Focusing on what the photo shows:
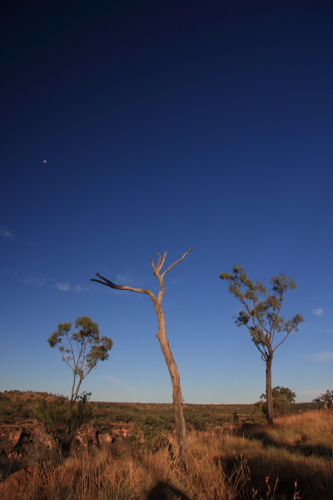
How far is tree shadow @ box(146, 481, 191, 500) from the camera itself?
4.33m

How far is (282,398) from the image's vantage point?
21609mm

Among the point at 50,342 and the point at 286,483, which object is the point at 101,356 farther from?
the point at 286,483

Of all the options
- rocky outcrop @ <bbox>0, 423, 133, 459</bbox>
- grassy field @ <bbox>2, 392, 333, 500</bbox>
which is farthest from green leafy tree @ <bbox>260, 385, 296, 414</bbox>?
grassy field @ <bbox>2, 392, 333, 500</bbox>

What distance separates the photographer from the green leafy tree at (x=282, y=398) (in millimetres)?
21386

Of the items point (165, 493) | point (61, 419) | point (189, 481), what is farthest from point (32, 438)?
point (165, 493)

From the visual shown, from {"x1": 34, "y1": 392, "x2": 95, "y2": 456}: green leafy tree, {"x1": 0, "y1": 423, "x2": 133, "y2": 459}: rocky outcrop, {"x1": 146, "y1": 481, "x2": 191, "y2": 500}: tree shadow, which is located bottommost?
{"x1": 0, "y1": 423, "x2": 133, "y2": 459}: rocky outcrop

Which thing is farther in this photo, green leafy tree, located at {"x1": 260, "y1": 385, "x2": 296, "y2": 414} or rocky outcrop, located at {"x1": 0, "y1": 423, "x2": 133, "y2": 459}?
green leafy tree, located at {"x1": 260, "y1": 385, "x2": 296, "y2": 414}

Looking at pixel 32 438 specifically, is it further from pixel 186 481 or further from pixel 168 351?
pixel 186 481

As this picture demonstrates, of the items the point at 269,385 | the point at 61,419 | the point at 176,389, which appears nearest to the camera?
the point at 176,389

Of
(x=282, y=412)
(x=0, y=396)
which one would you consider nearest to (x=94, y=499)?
(x=282, y=412)

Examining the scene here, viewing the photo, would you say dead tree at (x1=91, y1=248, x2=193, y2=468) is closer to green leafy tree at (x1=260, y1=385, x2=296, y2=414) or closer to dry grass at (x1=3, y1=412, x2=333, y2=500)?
dry grass at (x1=3, y1=412, x2=333, y2=500)

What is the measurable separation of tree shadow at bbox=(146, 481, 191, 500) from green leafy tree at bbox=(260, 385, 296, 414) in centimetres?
1946

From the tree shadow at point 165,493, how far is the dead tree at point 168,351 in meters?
1.26

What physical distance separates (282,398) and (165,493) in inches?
830
